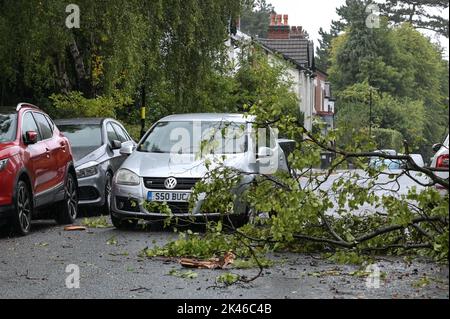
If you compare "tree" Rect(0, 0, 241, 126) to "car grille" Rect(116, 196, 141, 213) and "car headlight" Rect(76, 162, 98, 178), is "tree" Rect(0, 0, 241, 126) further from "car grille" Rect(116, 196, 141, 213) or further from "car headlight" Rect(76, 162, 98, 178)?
"car grille" Rect(116, 196, 141, 213)

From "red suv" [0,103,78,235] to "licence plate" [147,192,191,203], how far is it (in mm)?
1602

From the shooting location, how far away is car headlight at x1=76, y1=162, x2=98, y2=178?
15.1 metres

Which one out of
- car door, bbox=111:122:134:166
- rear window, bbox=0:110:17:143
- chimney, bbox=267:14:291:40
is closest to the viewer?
rear window, bbox=0:110:17:143

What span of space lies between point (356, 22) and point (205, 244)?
256 feet

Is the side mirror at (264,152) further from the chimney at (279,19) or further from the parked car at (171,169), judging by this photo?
the chimney at (279,19)

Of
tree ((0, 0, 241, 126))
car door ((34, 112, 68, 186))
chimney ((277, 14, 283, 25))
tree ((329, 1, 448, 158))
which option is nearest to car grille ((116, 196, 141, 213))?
car door ((34, 112, 68, 186))

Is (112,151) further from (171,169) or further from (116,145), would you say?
(171,169)

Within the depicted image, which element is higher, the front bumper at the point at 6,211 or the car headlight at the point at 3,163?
the car headlight at the point at 3,163

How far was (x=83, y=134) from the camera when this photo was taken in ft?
53.6

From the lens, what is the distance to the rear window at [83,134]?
16.1 m

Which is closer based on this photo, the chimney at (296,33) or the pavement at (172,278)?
the pavement at (172,278)

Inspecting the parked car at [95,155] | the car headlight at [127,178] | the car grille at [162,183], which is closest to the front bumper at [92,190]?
the parked car at [95,155]

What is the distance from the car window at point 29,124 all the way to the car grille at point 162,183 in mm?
1857
